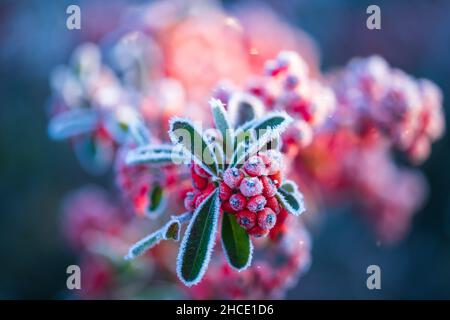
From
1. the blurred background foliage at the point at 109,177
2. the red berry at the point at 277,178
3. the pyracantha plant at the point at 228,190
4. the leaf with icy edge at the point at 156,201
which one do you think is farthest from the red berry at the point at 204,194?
the blurred background foliage at the point at 109,177

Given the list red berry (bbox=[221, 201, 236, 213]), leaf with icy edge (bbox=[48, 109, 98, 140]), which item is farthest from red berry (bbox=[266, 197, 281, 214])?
leaf with icy edge (bbox=[48, 109, 98, 140])

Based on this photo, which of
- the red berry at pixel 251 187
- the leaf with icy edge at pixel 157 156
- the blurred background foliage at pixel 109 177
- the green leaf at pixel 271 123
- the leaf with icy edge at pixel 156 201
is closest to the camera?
the red berry at pixel 251 187

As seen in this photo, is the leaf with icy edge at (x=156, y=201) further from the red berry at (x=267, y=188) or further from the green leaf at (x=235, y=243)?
the red berry at (x=267, y=188)

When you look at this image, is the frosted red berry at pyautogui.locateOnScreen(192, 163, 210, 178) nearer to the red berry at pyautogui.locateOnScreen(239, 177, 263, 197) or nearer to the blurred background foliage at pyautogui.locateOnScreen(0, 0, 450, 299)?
the red berry at pyautogui.locateOnScreen(239, 177, 263, 197)

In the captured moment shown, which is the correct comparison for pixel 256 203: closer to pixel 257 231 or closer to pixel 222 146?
pixel 257 231

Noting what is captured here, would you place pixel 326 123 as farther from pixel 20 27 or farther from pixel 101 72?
pixel 20 27

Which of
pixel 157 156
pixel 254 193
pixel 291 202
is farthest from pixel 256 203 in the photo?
pixel 157 156
